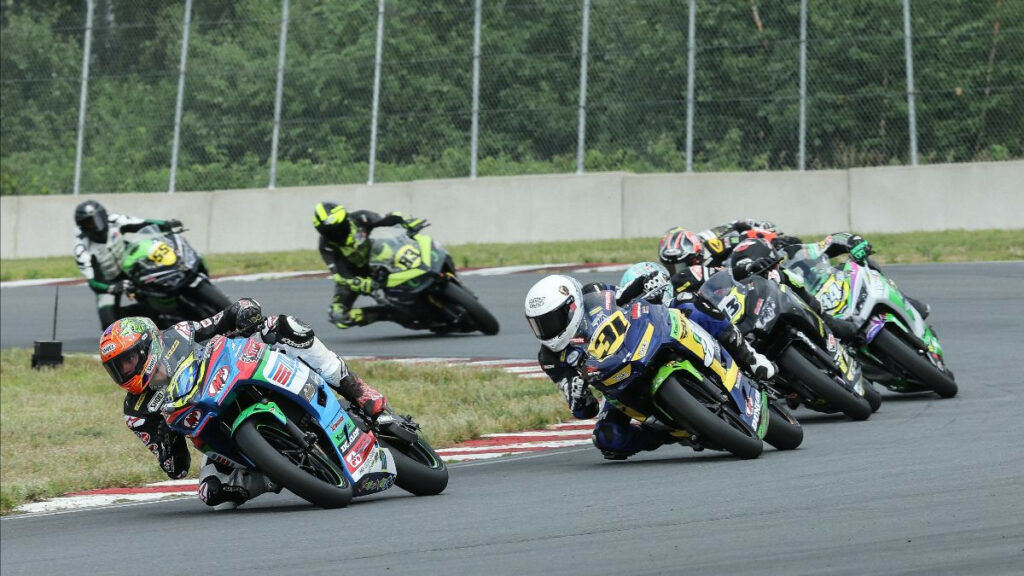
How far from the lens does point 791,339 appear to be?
31.8ft

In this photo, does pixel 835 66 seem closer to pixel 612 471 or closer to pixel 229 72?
pixel 229 72

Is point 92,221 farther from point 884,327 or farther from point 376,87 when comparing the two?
point 376,87

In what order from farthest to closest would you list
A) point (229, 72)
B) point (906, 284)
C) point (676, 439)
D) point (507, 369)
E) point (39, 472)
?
point (229, 72)
point (906, 284)
point (507, 369)
point (39, 472)
point (676, 439)

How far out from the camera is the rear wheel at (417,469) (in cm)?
829

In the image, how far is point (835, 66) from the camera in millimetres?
21844

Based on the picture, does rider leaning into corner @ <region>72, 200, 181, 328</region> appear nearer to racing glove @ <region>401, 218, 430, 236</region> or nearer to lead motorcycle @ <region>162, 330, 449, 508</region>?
racing glove @ <region>401, 218, 430, 236</region>

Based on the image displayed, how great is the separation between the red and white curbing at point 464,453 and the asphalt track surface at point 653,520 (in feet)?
1.14

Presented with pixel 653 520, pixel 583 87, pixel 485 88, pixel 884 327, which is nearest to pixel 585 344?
pixel 653 520

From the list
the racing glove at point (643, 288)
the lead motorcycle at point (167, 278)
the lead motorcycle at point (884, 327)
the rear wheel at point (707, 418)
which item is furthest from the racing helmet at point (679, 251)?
the lead motorcycle at point (167, 278)

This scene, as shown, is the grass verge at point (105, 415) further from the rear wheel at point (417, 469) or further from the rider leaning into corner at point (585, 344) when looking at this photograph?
the rear wheel at point (417, 469)

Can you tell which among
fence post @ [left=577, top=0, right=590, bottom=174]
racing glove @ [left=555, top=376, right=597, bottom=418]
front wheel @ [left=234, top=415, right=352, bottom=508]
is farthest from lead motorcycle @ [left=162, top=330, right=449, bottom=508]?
fence post @ [left=577, top=0, right=590, bottom=174]

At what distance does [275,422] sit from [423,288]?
852 cm

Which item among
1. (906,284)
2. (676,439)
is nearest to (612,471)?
(676,439)

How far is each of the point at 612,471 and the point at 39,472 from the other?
461cm
